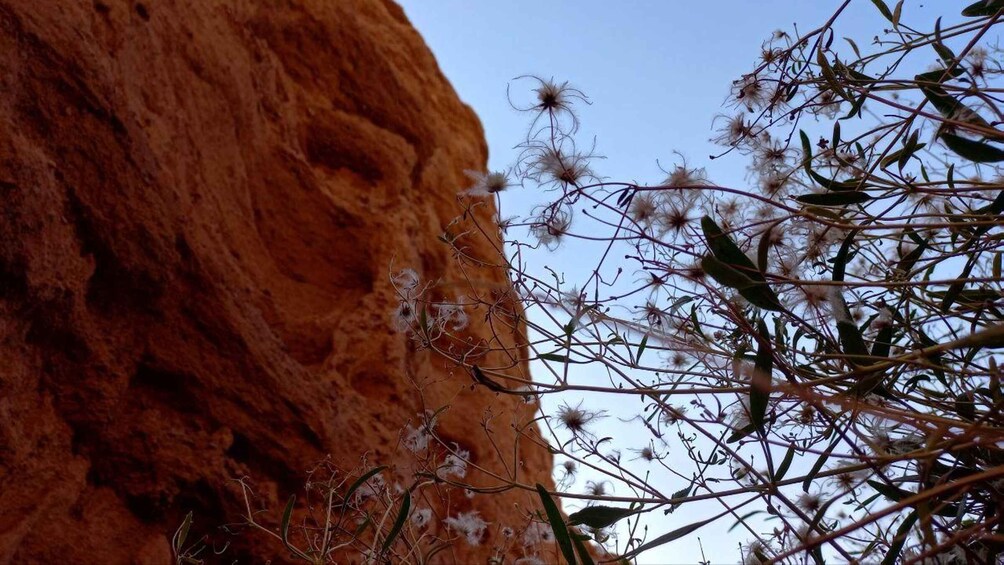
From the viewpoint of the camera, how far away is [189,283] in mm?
4184

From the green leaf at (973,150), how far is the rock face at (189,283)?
1462mm

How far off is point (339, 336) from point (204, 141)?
1.50 meters

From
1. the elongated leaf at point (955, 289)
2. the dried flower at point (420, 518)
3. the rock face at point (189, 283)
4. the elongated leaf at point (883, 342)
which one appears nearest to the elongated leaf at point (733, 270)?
the elongated leaf at point (883, 342)

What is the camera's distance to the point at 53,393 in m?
3.56

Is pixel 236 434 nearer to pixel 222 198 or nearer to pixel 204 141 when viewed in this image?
pixel 222 198

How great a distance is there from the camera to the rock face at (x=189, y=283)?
3.43m

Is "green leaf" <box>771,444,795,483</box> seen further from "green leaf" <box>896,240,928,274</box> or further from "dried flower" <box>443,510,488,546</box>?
"dried flower" <box>443,510,488,546</box>

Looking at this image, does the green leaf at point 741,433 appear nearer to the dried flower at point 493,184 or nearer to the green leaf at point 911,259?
the green leaf at point 911,259

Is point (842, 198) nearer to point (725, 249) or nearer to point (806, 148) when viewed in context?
point (806, 148)

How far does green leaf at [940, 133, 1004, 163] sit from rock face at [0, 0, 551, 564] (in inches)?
57.6

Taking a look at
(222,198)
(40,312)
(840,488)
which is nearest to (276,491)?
(40,312)

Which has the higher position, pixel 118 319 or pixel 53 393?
pixel 118 319

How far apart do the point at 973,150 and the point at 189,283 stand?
143 inches

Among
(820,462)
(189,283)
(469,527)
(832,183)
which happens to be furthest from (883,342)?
(189,283)
